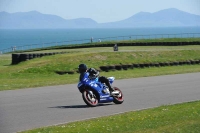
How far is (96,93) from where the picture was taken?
47.8 feet

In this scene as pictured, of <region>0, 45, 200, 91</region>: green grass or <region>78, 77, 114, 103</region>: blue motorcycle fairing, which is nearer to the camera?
<region>78, 77, 114, 103</region>: blue motorcycle fairing

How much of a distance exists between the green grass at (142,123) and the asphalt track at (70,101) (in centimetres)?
77

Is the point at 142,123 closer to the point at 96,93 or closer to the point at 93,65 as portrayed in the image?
the point at 96,93

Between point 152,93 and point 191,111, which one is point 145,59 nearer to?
point 152,93

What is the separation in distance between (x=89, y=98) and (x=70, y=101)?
136cm

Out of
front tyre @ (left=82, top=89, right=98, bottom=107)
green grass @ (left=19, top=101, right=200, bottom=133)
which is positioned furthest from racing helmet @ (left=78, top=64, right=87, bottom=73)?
green grass @ (left=19, top=101, right=200, bottom=133)

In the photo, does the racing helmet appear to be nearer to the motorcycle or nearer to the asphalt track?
the motorcycle

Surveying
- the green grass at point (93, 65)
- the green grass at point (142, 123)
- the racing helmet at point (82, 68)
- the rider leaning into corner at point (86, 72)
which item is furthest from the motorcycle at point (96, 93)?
the green grass at point (93, 65)

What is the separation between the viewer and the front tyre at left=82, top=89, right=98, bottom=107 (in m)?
14.3

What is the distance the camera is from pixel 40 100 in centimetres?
1573

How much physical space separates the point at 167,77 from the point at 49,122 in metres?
13.0

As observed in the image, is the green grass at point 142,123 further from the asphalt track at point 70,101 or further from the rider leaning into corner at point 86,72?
the rider leaning into corner at point 86,72

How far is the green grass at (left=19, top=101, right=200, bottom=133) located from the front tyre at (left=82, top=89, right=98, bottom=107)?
171 cm

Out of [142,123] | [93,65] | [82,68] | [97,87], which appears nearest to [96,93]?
[97,87]
